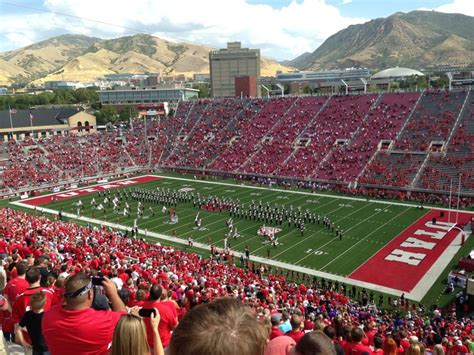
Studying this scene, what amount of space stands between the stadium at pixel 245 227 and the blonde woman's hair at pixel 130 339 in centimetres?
1

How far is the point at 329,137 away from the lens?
142ft

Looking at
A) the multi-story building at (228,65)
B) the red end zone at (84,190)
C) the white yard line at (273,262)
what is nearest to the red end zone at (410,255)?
the white yard line at (273,262)

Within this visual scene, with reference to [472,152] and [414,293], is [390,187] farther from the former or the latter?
[414,293]

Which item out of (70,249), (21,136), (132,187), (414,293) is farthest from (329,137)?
(21,136)

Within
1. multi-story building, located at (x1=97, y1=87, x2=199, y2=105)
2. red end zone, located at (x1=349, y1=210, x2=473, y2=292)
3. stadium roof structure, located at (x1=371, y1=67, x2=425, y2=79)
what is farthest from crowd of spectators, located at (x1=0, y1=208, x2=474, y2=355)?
stadium roof structure, located at (x1=371, y1=67, x2=425, y2=79)

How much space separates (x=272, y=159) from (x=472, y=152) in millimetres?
17320

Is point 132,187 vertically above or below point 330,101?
below

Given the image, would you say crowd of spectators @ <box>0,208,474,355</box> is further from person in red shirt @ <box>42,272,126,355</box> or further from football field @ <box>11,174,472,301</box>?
football field @ <box>11,174,472,301</box>

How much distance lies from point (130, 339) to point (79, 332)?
890 millimetres

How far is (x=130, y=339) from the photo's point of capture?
247cm

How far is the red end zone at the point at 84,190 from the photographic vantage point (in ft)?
116

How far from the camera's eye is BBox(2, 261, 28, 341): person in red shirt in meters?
5.28

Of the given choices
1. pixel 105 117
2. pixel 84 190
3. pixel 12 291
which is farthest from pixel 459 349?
pixel 105 117

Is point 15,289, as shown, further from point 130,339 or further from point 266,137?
point 266,137
